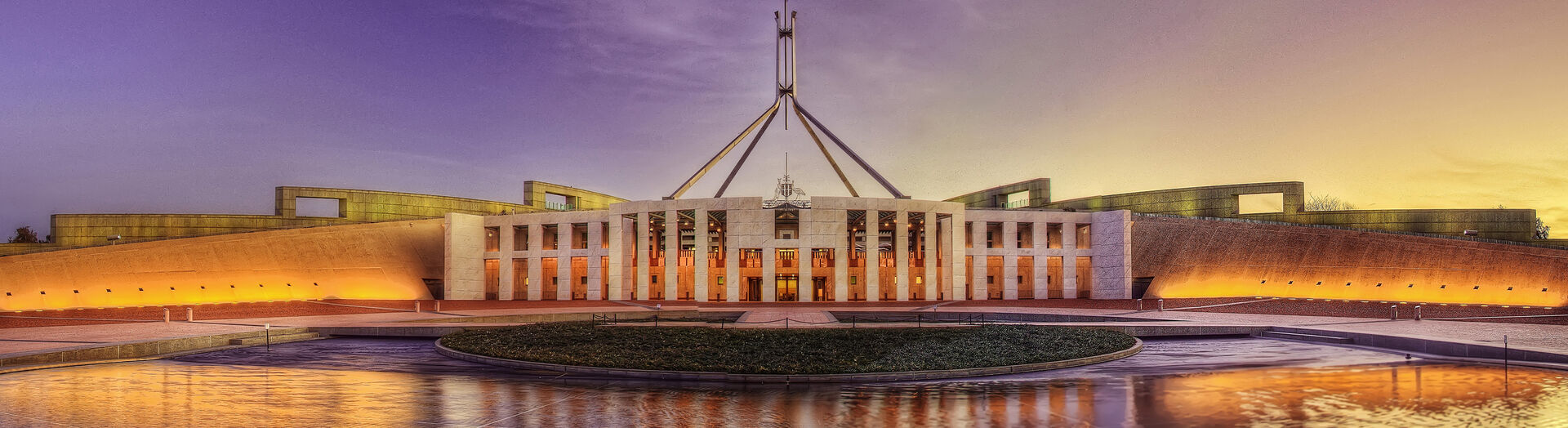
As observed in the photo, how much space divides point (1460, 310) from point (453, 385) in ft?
107

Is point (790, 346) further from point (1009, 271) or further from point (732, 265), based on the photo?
point (1009, 271)

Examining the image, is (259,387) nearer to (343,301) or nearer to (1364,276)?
(343,301)

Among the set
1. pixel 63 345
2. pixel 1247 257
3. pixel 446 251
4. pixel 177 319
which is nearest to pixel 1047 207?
pixel 1247 257

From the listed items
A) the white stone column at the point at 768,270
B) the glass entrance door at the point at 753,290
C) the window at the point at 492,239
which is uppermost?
the window at the point at 492,239

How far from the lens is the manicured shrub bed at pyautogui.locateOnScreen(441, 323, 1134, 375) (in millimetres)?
16594

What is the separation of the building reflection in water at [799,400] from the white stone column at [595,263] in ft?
110

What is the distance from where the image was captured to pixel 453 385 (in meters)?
14.8

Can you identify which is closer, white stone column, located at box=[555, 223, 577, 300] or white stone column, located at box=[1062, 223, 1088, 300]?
Result: white stone column, located at box=[1062, 223, 1088, 300]

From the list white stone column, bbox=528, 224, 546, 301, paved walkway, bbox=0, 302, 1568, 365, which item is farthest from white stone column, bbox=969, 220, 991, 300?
white stone column, bbox=528, 224, 546, 301

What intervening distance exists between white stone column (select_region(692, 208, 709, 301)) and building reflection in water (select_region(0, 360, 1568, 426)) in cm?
3137

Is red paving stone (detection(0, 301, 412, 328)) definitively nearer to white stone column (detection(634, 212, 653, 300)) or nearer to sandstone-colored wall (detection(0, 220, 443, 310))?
sandstone-colored wall (detection(0, 220, 443, 310))

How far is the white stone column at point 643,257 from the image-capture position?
4866cm

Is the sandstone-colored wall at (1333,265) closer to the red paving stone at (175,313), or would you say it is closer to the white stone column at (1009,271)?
the white stone column at (1009,271)

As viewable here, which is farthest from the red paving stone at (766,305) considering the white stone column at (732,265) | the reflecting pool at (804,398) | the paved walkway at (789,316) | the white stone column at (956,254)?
the reflecting pool at (804,398)
